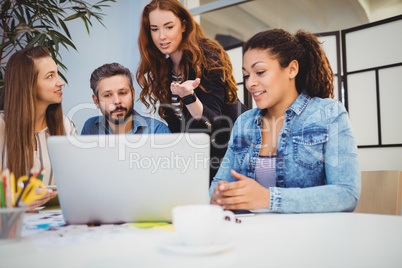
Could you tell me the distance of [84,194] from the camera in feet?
2.62

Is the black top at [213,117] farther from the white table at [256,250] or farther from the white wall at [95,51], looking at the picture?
the white wall at [95,51]

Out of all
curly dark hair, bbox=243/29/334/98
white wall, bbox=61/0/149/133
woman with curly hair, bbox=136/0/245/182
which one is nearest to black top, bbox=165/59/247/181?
woman with curly hair, bbox=136/0/245/182

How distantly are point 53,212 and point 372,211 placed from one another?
1107 millimetres

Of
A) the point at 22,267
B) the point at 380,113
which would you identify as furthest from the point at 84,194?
the point at 380,113

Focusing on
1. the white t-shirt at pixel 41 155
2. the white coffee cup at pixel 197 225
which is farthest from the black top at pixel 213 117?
the white coffee cup at pixel 197 225

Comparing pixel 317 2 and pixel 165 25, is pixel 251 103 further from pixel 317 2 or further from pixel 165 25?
pixel 165 25

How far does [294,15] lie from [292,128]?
3.27 meters

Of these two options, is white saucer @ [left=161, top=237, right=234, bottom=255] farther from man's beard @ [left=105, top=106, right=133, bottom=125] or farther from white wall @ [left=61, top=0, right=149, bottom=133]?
white wall @ [left=61, top=0, right=149, bottom=133]

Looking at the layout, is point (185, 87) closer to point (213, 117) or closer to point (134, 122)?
point (213, 117)

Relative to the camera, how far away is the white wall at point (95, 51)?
11.9 ft

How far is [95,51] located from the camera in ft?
12.6

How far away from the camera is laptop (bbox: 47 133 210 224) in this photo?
2.52 ft

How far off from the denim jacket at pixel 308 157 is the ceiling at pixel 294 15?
2.69 m

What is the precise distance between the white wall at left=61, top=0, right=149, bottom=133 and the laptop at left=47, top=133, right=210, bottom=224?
2.82 metres
